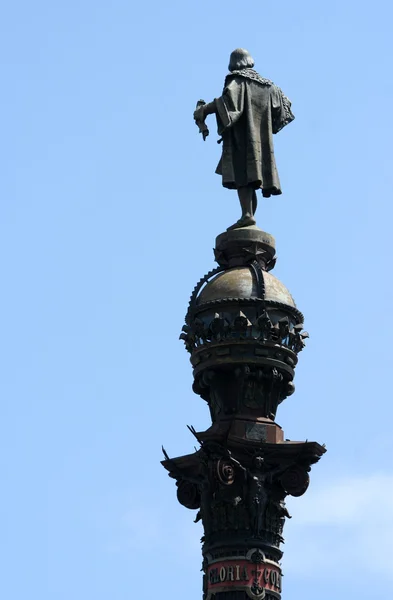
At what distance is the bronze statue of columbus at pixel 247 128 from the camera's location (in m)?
37.3

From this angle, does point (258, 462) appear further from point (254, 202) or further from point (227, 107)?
point (227, 107)

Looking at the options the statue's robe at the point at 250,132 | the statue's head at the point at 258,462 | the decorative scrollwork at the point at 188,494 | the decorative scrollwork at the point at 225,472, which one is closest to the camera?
the decorative scrollwork at the point at 225,472

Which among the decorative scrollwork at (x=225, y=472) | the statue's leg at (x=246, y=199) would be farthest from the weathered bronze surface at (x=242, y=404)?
the statue's leg at (x=246, y=199)

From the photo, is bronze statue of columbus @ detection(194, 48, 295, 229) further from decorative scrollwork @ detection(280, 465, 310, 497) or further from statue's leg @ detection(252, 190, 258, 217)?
decorative scrollwork @ detection(280, 465, 310, 497)

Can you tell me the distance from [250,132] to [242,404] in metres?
6.02

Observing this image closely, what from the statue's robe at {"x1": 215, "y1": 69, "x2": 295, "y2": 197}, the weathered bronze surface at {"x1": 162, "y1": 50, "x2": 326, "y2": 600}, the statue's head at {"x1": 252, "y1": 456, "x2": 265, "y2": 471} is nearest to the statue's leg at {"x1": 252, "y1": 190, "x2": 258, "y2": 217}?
the statue's robe at {"x1": 215, "y1": 69, "x2": 295, "y2": 197}

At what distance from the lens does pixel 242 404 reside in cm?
3509

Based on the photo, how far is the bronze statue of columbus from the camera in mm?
37344

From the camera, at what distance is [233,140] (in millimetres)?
37781

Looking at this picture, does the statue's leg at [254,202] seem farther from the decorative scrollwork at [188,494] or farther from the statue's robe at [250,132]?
the decorative scrollwork at [188,494]

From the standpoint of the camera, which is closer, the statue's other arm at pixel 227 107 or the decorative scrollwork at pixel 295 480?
the decorative scrollwork at pixel 295 480

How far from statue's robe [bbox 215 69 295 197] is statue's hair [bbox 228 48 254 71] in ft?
0.67

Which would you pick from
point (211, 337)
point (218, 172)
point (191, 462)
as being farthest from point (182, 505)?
point (218, 172)

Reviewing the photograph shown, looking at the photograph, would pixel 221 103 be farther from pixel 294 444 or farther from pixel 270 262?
pixel 294 444
